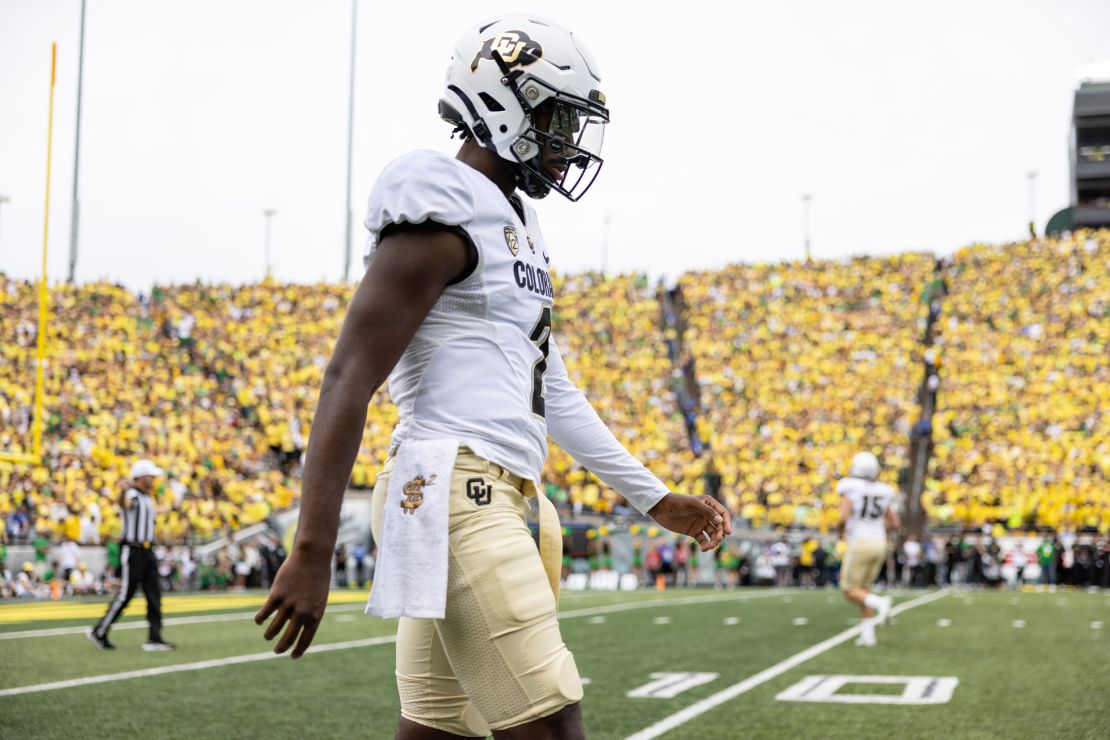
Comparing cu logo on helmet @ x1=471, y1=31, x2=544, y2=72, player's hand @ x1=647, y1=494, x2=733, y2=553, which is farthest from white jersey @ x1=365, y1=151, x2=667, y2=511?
player's hand @ x1=647, y1=494, x2=733, y2=553

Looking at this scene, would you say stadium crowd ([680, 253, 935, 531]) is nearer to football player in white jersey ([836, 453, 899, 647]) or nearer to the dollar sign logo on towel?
football player in white jersey ([836, 453, 899, 647])

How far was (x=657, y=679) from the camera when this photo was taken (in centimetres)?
830

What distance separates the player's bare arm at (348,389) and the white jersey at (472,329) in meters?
0.06

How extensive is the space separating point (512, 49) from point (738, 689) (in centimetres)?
611

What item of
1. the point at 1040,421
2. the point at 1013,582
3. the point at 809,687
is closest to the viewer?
the point at 809,687

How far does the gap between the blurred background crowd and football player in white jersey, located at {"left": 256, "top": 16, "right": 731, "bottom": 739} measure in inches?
863

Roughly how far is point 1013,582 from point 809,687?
66.2 ft

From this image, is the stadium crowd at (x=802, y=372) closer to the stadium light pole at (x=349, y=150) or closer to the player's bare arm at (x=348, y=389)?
the stadium light pole at (x=349, y=150)

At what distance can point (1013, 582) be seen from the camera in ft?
86.7

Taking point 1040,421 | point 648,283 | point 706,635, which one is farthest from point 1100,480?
point 706,635

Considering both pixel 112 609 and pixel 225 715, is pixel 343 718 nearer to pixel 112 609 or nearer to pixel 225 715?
pixel 225 715

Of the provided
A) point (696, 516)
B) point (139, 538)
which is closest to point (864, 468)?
point (139, 538)

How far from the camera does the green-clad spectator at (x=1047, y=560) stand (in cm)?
2598

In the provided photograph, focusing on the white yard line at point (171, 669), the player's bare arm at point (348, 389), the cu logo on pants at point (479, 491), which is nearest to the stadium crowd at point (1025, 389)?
the white yard line at point (171, 669)
